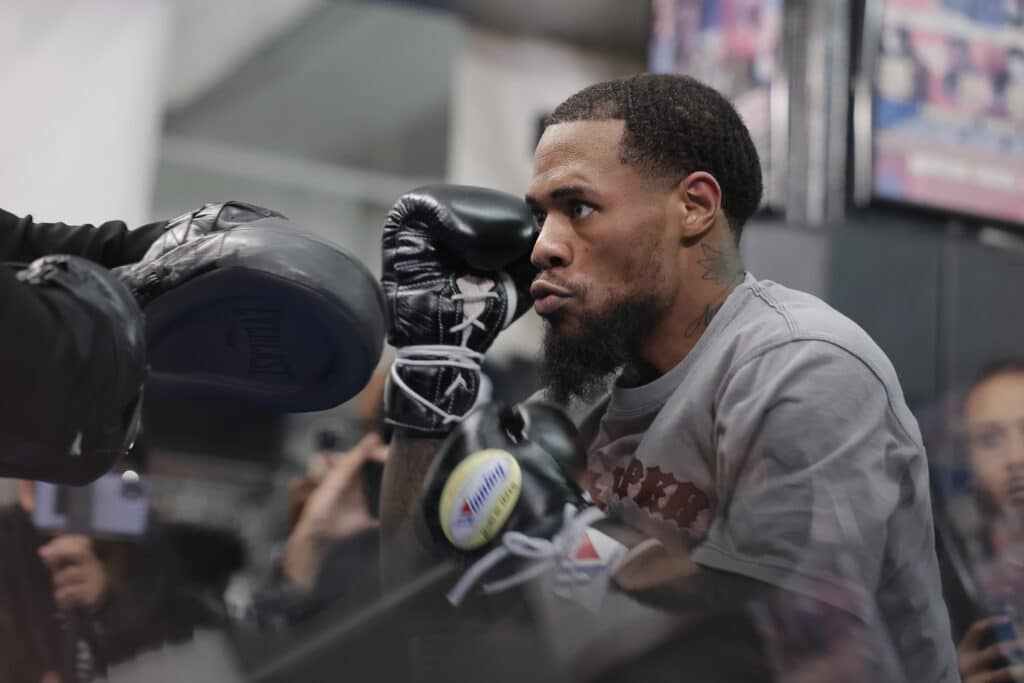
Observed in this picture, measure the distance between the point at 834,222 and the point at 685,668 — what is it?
198 cm

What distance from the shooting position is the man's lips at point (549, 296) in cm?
115

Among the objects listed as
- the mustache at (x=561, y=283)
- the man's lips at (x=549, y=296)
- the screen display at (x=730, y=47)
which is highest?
the screen display at (x=730, y=47)

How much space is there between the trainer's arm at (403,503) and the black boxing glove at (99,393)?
32cm

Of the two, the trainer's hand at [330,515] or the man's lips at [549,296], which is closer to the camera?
the man's lips at [549,296]

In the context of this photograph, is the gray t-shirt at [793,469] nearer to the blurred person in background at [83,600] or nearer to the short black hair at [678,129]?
the short black hair at [678,129]

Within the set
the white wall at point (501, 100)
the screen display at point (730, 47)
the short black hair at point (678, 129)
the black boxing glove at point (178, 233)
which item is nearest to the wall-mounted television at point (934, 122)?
the screen display at point (730, 47)

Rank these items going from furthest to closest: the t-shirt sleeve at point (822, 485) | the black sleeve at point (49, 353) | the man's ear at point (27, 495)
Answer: the man's ear at point (27, 495)
the t-shirt sleeve at point (822, 485)
the black sleeve at point (49, 353)

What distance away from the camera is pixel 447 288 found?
3.89 feet

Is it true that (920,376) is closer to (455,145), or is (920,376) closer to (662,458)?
(662,458)

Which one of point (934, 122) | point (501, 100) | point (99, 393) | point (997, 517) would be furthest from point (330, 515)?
point (501, 100)

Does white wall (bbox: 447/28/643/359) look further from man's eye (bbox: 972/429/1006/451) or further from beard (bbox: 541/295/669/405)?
beard (bbox: 541/295/669/405)

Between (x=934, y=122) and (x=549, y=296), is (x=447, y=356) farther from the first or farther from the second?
(x=934, y=122)

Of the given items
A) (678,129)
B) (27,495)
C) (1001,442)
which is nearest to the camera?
(678,129)

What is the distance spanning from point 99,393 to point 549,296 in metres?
0.45
